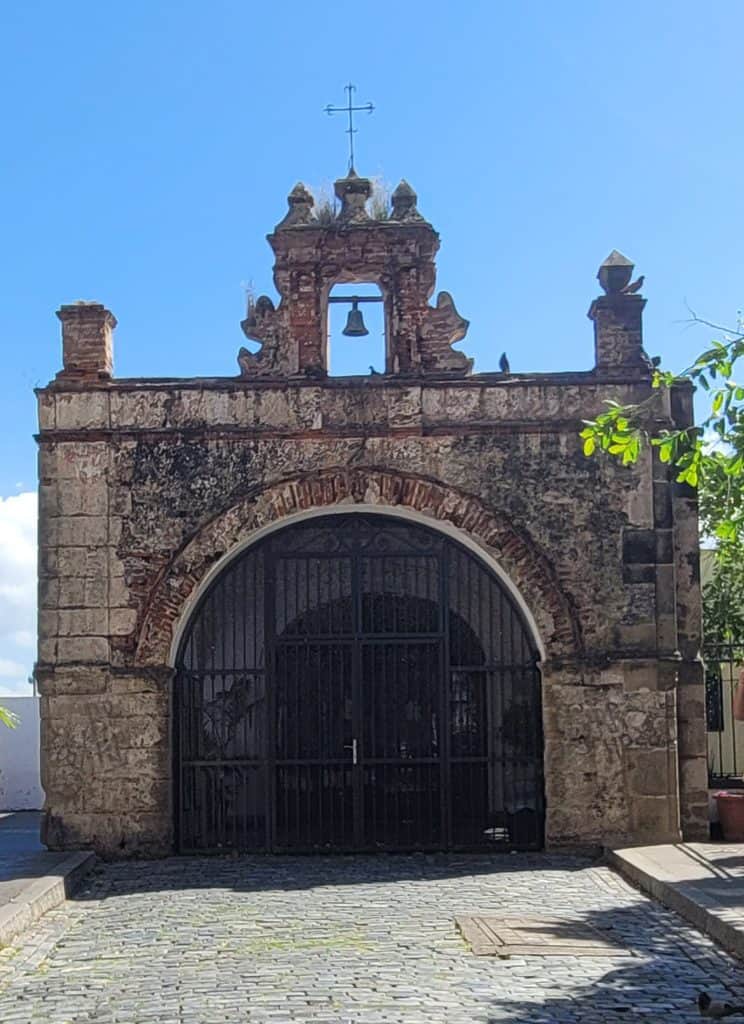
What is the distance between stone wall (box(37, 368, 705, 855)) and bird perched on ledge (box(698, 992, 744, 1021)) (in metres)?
5.77

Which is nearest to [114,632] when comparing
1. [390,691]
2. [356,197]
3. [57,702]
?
[57,702]

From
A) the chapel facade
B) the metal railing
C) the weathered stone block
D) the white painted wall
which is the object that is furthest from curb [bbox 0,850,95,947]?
the metal railing

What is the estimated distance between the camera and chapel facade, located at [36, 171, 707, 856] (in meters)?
12.5

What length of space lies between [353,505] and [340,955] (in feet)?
17.5

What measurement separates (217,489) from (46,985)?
5838mm

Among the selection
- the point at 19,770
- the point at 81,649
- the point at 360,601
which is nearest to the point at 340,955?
the point at 360,601

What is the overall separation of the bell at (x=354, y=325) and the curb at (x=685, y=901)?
5262 millimetres

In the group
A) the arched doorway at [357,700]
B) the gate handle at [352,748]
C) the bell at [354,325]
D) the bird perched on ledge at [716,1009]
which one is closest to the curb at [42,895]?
the arched doorway at [357,700]

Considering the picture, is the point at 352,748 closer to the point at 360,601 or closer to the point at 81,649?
the point at 360,601

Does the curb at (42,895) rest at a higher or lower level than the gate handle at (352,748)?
lower

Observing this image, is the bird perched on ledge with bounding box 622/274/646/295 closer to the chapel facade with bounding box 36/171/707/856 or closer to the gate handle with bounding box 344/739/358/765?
the chapel facade with bounding box 36/171/707/856

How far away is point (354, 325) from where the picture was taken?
1334 cm

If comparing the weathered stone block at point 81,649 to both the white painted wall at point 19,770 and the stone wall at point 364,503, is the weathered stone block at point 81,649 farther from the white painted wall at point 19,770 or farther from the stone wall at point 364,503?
the white painted wall at point 19,770

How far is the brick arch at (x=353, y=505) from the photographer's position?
1252cm
